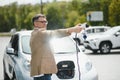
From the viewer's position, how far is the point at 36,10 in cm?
12912

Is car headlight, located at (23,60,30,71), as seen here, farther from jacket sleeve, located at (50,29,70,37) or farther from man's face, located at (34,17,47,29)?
jacket sleeve, located at (50,29,70,37)

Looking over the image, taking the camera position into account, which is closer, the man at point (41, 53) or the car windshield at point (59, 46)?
the man at point (41, 53)

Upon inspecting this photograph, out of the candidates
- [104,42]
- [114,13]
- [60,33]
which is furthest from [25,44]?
[114,13]

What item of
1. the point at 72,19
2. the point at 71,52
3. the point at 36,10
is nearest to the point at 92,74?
the point at 71,52

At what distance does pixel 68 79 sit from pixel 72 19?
10472cm

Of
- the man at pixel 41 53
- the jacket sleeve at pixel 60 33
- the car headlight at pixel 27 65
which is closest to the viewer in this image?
the jacket sleeve at pixel 60 33

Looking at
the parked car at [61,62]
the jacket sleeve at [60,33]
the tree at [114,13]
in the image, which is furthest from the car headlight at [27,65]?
the tree at [114,13]

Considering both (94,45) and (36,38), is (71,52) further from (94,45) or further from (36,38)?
(94,45)

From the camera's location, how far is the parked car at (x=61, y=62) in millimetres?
8758

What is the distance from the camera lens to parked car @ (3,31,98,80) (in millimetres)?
8758

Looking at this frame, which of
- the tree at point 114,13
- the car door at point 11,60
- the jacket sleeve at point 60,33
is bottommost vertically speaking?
the tree at point 114,13

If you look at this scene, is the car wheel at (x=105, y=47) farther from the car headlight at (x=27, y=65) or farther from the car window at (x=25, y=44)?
the car headlight at (x=27, y=65)

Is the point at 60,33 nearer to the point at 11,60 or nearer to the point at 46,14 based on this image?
the point at 11,60

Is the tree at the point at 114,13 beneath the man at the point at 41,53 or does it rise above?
beneath
